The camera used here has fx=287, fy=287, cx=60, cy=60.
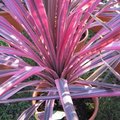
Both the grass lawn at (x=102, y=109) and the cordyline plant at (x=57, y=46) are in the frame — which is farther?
the grass lawn at (x=102, y=109)

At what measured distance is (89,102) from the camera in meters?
1.27

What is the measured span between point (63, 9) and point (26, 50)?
0.72 feet

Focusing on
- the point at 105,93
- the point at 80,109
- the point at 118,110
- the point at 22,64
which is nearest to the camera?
the point at 105,93

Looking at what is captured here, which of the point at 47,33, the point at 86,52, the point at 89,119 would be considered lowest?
the point at 89,119

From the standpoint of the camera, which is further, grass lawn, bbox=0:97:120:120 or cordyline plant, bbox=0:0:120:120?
grass lawn, bbox=0:97:120:120

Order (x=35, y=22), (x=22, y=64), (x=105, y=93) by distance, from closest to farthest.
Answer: (x=105, y=93), (x=35, y=22), (x=22, y=64)

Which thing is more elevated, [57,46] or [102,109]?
[57,46]

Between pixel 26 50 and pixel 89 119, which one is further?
pixel 89 119

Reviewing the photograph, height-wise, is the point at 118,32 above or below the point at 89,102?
above

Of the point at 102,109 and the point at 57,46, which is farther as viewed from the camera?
the point at 102,109

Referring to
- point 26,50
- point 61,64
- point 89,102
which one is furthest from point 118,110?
point 26,50

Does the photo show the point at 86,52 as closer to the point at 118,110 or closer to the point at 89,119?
the point at 89,119

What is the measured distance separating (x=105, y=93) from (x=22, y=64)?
1.25 feet

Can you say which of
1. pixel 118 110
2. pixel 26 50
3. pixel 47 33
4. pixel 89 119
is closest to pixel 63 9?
pixel 47 33
